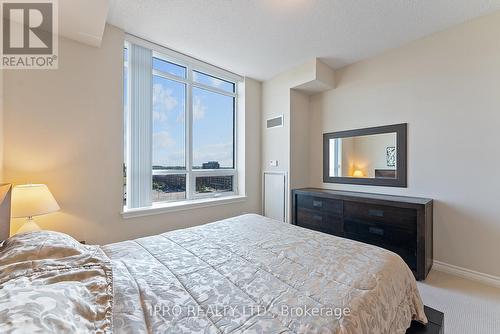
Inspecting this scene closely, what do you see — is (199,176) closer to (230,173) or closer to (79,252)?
(230,173)

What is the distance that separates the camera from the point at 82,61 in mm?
2281

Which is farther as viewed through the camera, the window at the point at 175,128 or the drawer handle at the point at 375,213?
the window at the point at 175,128

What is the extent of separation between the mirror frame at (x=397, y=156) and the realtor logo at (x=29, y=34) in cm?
350

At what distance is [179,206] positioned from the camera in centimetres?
298

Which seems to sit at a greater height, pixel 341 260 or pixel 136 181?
pixel 136 181

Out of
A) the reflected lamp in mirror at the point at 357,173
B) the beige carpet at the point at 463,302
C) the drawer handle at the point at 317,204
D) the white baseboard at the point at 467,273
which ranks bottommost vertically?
the beige carpet at the point at 463,302

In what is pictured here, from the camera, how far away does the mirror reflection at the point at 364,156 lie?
2.95 m

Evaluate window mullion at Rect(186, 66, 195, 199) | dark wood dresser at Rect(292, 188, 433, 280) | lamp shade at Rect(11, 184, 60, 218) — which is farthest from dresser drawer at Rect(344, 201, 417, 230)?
lamp shade at Rect(11, 184, 60, 218)

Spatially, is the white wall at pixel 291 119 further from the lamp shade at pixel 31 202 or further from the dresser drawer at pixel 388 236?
the lamp shade at pixel 31 202

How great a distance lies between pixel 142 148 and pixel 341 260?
2.52 metres

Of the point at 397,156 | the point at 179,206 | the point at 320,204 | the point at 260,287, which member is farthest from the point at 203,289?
the point at 397,156

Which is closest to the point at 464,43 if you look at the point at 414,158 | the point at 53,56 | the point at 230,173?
the point at 414,158

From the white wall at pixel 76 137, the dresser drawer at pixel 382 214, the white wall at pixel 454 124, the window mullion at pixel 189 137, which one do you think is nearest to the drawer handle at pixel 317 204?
the dresser drawer at pixel 382 214

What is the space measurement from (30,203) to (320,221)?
3068 mm
